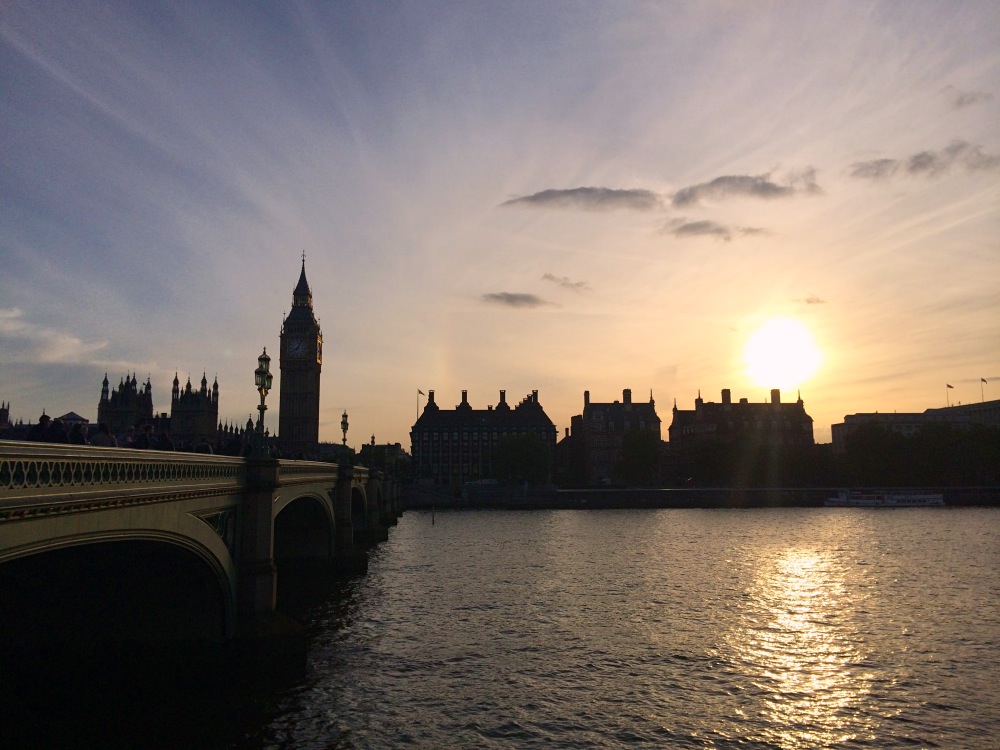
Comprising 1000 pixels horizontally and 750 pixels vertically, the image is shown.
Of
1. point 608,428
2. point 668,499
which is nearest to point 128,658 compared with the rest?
point 668,499

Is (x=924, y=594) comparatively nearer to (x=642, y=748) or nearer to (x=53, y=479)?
(x=642, y=748)

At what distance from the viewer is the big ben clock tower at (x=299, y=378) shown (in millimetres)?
173250

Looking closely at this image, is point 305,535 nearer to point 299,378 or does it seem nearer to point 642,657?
point 642,657

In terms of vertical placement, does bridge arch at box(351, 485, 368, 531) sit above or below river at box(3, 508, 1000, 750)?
above

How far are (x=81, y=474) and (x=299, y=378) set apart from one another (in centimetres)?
16665

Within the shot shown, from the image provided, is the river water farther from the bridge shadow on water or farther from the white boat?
A: the white boat

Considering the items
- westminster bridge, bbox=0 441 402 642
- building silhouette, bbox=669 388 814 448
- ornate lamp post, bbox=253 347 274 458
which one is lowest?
westminster bridge, bbox=0 441 402 642

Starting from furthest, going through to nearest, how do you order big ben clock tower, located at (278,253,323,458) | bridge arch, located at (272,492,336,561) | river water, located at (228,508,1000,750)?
big ben clock tower, located at (278,253,323,458), bridge arch, located at (272,492,336,561), river water, located at (228,508,1000,750)

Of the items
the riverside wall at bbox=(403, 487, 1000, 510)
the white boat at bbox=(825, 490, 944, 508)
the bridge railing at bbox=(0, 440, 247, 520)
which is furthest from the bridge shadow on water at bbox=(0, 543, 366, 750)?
the white boat at bbox=(825, 490, 944, 508)

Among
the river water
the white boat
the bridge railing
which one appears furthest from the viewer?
the white boat

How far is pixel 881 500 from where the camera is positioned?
11850 centimetres

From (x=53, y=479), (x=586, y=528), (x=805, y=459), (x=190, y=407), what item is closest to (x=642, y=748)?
(x=53, y=479)

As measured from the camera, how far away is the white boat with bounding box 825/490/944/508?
118 m

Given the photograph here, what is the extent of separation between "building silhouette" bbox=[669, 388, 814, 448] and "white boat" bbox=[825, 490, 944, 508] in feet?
121
